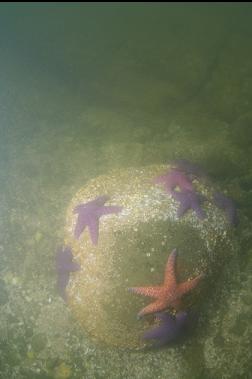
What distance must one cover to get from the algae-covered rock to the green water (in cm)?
41

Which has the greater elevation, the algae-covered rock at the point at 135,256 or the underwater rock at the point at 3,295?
the algae-covered rock at the point at 135,256

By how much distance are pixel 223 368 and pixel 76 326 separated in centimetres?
210

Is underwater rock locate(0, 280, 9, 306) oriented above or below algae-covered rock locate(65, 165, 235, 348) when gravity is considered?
below

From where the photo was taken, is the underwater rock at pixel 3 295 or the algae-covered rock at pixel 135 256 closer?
the algae-covered rock at pixel 135 256

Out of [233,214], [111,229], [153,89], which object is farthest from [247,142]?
[111,229]

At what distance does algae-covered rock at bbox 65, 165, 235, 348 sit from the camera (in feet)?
14.3

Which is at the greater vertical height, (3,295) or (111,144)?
(111,144)

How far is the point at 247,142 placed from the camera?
684 centimetres

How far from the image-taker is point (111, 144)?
7133 mm

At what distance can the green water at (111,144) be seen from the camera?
454 centimetres

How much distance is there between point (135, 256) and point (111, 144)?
3.34 meters

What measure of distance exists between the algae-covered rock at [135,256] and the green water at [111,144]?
41cm

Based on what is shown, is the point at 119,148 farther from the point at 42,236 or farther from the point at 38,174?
the point at 42,236

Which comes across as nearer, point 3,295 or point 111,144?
point 3,295
